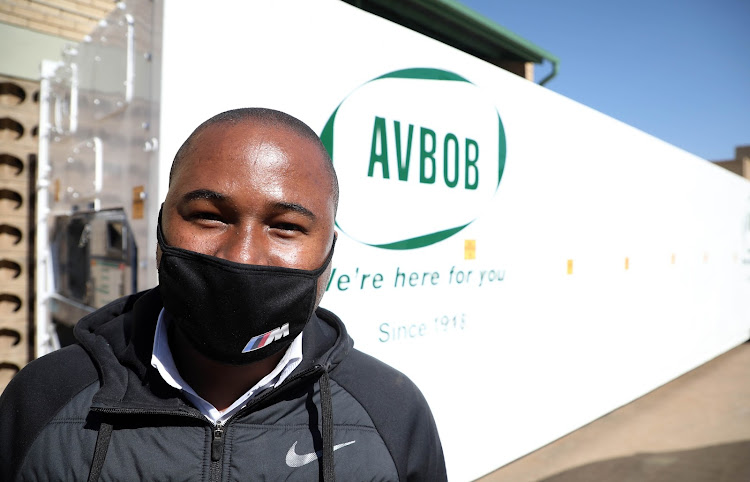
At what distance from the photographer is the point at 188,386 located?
1.13m

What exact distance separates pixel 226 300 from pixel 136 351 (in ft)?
0.81

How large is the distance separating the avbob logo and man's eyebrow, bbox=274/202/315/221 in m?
1.34

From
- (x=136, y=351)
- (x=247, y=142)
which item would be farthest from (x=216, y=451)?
(x=247, y=142)

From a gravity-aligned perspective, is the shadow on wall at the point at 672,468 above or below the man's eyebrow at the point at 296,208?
below

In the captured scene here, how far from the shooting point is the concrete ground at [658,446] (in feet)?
13.4

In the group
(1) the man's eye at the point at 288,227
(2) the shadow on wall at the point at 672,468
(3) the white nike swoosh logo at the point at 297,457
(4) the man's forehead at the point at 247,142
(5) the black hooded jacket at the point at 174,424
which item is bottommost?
(2) the shadow on wall at the point at 672,468

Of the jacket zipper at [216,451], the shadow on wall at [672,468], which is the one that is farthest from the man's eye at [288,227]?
the shadow on wall at [672,468]

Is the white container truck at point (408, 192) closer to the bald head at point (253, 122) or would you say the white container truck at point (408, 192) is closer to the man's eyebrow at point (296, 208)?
the bald head at point (253, 122)

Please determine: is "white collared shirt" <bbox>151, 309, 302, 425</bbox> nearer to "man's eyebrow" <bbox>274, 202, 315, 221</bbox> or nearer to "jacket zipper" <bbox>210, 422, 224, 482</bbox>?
"jacket zipper" <bbox>210, 422, 224, 482</bbox>

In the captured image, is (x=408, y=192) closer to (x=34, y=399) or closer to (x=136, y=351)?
(x=136, y=351)

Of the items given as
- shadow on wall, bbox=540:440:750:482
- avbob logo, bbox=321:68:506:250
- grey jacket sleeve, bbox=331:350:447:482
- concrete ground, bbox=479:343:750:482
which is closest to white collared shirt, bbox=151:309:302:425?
grey jacket sleeve, bbox=331:350:447:482

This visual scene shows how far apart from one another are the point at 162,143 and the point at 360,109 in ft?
3.15

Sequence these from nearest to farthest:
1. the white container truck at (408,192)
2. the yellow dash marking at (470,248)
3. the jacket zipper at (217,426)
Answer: the jacket zipper at (217,426), the white container truck at (408,192), the yellow dash marking at (470,248)

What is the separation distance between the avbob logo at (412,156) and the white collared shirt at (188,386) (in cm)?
134
